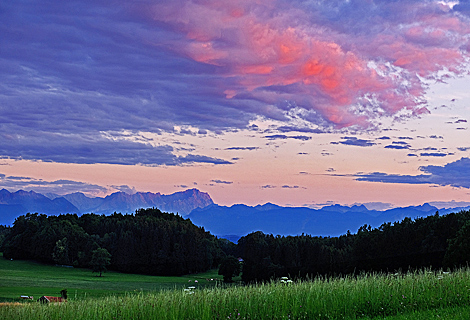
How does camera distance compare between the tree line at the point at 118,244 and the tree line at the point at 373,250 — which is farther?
the tree line at the point at 118,244

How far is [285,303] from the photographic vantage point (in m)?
11.0

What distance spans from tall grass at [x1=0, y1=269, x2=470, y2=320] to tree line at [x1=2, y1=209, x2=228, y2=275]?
3137 inches

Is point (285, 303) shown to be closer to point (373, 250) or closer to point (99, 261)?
point (373, 250)

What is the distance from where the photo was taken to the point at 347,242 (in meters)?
57.6

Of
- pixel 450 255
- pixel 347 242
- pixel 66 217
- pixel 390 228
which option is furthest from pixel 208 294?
pixel 66 217

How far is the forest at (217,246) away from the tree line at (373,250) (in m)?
0.09

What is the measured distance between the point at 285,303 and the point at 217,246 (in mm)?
95939

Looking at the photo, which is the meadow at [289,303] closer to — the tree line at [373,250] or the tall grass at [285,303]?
the tall grass at [285,303]

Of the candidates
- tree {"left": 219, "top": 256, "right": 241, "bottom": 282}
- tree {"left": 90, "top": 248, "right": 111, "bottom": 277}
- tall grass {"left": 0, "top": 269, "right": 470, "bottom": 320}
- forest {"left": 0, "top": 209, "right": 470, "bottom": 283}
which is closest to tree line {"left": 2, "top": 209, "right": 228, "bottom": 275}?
forest {"left": 0, "top": 209, "right": 470, "bottom": 283}

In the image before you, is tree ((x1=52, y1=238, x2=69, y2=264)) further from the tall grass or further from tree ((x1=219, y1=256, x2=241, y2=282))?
the tall grass

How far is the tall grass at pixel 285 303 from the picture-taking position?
1026 cm

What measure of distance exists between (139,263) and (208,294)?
87.0m

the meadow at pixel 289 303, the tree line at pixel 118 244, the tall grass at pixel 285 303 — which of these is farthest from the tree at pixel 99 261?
the tall grass at pixel 285 303

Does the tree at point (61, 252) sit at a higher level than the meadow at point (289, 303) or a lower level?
lower
